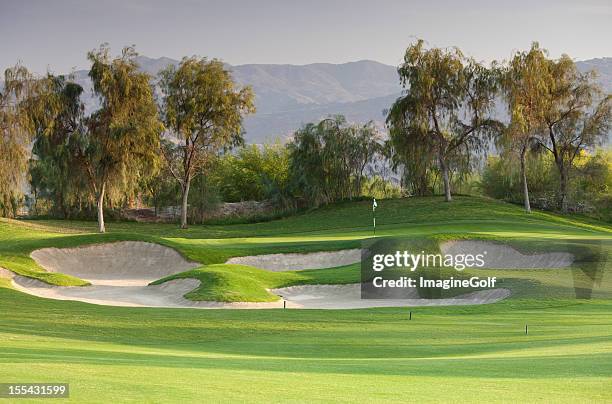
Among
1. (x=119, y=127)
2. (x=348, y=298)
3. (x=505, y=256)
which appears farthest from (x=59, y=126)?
(x=505, y=256)


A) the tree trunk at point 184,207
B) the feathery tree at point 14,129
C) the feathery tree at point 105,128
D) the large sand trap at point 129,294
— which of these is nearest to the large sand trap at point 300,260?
the large sand trap at point 129,294

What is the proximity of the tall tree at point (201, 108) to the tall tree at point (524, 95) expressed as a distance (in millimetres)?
20120

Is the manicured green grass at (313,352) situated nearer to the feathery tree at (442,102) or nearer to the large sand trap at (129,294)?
the large sand trap at (129,294)

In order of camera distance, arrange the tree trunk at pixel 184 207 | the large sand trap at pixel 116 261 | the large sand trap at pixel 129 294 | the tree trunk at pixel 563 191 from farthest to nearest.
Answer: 1. the tree trunk at pixel 563 191
2. the tree trunk at pixel 184 207
3. the large sand trap at pixel 116 261
4. the large sand trap at pixel 129 294

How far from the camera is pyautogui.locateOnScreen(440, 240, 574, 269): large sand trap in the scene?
3209 cm

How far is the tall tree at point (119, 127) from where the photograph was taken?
5112cm

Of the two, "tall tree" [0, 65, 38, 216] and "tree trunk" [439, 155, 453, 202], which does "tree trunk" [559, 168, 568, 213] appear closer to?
"tree trunk" [439, 155, 453, 202]

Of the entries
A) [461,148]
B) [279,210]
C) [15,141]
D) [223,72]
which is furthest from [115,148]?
[461,148]

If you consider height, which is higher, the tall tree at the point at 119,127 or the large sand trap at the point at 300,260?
the tall tree at the point at 119,127

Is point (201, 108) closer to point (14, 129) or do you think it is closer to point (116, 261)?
point (14, 129)

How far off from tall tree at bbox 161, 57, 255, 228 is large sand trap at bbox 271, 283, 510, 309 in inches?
1139

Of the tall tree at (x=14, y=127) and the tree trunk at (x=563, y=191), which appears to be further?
the tree trunk at (x=563, y=191)

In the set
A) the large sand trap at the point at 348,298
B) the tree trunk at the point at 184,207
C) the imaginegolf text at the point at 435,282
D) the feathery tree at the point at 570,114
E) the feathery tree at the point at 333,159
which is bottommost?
the large sand trap at the point at 348,298

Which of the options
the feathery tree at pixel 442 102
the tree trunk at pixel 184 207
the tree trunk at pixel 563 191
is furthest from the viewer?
the tree trunk at pixel 563 191
